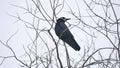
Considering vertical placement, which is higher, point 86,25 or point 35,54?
point 86,25

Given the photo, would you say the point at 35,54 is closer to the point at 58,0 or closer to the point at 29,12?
the point at 29,12

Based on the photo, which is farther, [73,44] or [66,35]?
[66,35]

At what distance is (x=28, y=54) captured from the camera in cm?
490

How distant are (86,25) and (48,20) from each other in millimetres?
751

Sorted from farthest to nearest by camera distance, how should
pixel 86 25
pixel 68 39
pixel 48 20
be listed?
1. pixel 68 39
2. pixel 86 25
3. pixel 48 20

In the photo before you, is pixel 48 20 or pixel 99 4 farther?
pixel 99 4

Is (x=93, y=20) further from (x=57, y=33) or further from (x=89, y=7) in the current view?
(x=57, y=33)

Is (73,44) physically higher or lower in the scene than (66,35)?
lower

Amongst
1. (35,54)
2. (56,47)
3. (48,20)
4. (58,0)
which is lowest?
(35,54)

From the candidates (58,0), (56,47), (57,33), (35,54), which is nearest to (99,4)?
(58,0)

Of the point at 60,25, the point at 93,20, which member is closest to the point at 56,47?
the point at 93,20

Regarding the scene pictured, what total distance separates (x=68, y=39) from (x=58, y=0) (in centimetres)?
218

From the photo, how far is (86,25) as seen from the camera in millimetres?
4699

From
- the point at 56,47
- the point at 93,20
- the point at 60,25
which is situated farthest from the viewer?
the point at 60,25
